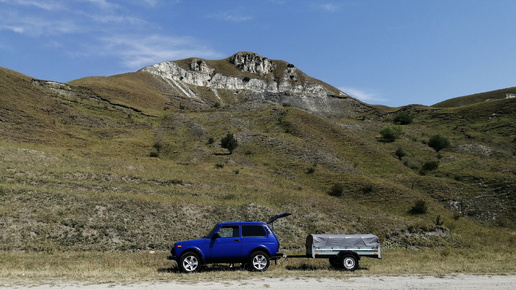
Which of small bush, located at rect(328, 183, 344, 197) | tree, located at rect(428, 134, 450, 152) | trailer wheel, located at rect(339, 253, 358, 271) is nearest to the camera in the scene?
trailer wheel, located at rect(339, 253, 358, 271)

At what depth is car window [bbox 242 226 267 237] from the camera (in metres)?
15.6

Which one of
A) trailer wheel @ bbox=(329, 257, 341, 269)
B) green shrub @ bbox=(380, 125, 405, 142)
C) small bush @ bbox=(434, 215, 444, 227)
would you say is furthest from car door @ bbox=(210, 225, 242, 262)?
green shrub @ bbox=(380, 125, 405, 142)

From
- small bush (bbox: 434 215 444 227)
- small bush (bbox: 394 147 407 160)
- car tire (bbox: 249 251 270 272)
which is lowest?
small bush (bbox: 434 215 444 227)

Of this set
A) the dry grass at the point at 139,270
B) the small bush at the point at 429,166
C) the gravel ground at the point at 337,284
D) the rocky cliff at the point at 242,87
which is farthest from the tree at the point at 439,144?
the rocky cliff at the point at 242,87

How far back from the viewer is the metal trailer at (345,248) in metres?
16.1

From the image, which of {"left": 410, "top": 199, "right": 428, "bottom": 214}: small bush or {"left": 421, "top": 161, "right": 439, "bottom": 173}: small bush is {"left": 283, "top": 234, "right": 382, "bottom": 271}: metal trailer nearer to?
{"left": 410, "top": 199, "right": 428, "bottom": 214}: small bush

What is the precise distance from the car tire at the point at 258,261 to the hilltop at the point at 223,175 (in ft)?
35.3

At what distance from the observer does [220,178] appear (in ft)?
140

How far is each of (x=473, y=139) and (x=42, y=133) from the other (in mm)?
86097

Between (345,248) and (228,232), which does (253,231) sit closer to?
(228,232)

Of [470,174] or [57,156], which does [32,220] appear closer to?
[57,156]

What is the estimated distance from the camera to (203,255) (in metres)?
15.0

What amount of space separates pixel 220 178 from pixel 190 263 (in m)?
27.9

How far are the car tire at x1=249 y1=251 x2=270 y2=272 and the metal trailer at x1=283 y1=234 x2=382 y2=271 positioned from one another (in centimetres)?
166
